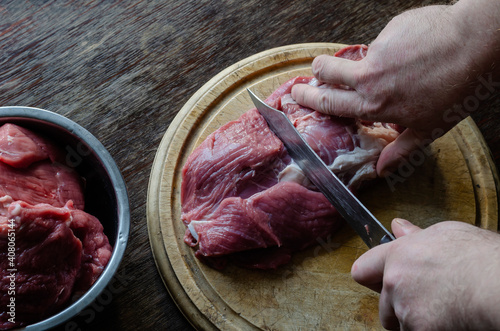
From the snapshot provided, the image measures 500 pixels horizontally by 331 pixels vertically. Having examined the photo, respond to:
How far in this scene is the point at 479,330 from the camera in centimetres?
150

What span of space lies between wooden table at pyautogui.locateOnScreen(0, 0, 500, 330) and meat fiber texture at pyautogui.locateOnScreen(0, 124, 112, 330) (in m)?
0.50

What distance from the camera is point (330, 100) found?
240 centimetres

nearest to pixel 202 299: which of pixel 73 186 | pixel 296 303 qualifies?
pixel 296 303

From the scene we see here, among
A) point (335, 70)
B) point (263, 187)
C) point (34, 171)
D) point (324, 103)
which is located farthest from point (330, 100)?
point (34, 171)

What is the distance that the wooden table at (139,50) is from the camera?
9.14ft

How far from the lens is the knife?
7.30 ft

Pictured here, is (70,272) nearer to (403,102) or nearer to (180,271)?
(180,271)

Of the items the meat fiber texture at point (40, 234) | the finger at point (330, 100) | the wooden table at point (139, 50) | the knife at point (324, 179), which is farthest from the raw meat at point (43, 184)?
the finger at point (330, 100)

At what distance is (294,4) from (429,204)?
172 cm

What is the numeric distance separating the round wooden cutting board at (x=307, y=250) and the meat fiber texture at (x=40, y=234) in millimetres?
474

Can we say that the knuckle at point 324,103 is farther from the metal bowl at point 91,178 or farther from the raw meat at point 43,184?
the raw meat at point 43,184

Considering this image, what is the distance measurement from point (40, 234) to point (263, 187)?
4.00ft

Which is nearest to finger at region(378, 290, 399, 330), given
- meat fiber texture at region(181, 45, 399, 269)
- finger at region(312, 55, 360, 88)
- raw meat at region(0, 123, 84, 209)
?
meat fiber texture at region(181, 45, 399, 269)

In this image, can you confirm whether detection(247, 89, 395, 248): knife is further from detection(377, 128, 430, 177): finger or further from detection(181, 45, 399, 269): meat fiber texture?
detection(377, 128, 430, 177): finger
